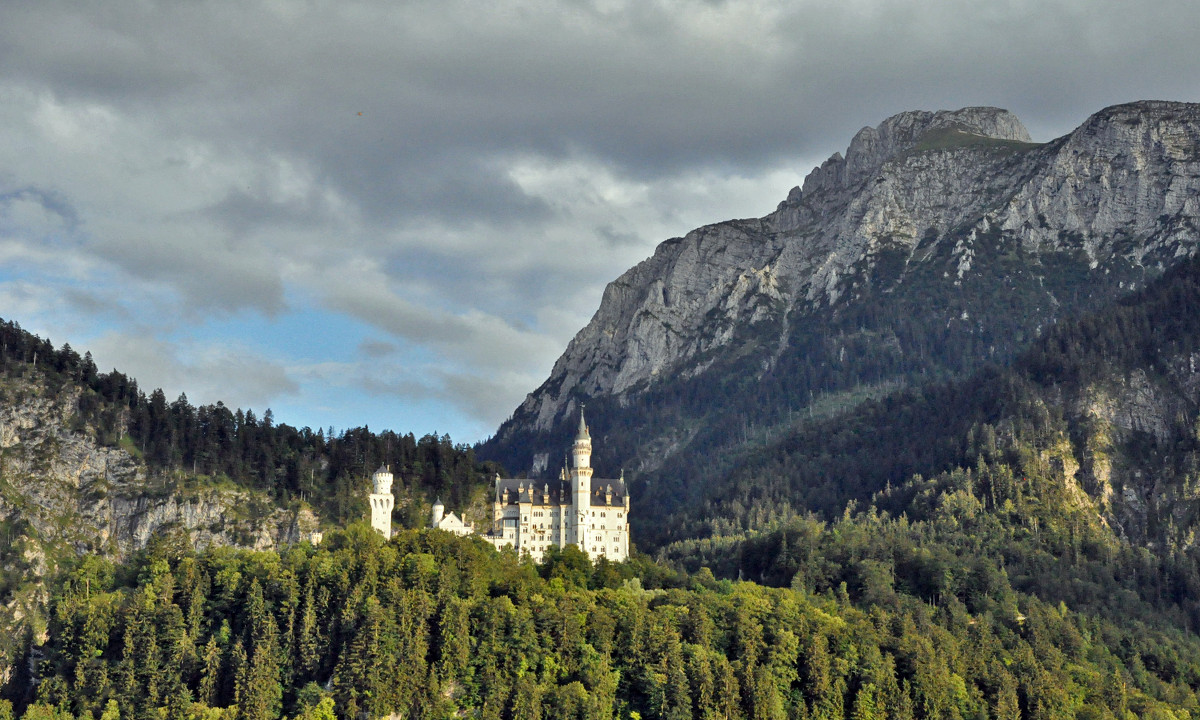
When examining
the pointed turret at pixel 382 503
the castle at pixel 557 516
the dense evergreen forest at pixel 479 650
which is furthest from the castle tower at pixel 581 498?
the pointed turret at pixel 382 503

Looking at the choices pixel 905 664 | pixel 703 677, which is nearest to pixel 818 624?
pixel 905 664

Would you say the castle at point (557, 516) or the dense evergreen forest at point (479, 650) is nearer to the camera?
the dense evergreen forest at point (479, 650)

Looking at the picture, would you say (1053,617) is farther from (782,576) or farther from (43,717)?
(43,717)

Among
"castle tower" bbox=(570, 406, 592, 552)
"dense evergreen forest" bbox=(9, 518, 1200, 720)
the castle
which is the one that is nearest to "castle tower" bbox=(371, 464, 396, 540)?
the castle

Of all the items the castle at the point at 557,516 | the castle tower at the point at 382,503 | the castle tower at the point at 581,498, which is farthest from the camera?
the castle tower at the point at 581,498

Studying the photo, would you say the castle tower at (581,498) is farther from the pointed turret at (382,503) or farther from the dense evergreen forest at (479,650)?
the pointed turret at (382,503)

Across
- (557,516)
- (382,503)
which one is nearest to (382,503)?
(382,503)

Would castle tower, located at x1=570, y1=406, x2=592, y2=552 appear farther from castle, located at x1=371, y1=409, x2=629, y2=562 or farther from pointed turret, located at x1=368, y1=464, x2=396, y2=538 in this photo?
pointed turret, located at x1=368, y1=464, x2=396, y2=538
